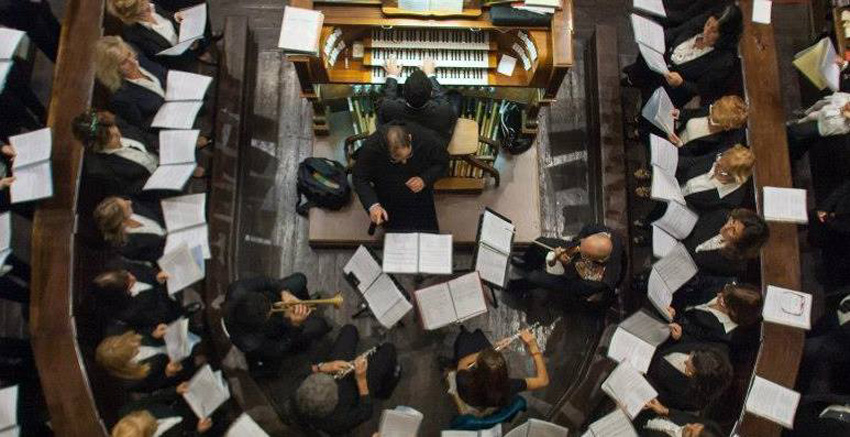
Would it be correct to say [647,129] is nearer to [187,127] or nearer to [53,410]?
[187,127]

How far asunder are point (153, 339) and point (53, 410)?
762 millimetres

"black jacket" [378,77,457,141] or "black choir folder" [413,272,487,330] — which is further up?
"black jacket" [378,77,457,141]

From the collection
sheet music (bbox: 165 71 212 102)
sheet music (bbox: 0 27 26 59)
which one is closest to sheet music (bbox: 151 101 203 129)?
sheet music (bbox: 165 71 212 102)

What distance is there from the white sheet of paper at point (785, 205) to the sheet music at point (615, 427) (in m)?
1.81

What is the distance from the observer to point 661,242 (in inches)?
182

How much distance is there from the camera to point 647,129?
17.3 feet

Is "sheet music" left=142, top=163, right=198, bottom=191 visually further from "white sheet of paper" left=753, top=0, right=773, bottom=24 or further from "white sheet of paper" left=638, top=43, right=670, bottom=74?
"white sheet of paper" left=753, top=0, right=773, bottom=24

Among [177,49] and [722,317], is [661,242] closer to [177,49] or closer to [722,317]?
[722,317]

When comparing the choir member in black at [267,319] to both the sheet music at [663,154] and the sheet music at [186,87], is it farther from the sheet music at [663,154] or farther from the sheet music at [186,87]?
the sheet music at [663,154]

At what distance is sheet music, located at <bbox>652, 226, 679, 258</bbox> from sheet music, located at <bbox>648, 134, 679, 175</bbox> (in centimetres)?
46

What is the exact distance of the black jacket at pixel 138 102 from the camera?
4.78 m

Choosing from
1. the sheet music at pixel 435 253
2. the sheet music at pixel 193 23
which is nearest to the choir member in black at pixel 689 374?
the sheet music at pixel 435 253

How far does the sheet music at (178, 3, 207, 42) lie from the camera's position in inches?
199

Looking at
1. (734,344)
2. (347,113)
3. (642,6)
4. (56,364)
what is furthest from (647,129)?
(56,364)
